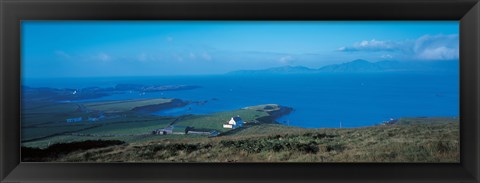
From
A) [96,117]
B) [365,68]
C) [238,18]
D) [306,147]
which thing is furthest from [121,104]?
[365,68]

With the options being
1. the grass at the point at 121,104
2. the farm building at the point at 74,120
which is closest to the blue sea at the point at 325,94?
the grass at the point at 121,104

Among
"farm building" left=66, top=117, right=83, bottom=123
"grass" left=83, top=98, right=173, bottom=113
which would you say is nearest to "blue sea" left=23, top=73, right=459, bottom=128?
"grass" left=83, top=98, right=173, bottom=113

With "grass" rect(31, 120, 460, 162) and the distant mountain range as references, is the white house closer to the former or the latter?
"grass" rect(31, 120, 460, 162)

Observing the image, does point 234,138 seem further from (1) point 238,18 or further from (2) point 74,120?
(2) point 74,120

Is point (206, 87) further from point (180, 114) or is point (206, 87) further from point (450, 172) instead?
point (450, 172)

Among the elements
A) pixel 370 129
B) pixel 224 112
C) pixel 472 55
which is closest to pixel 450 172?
pixel 370 129
